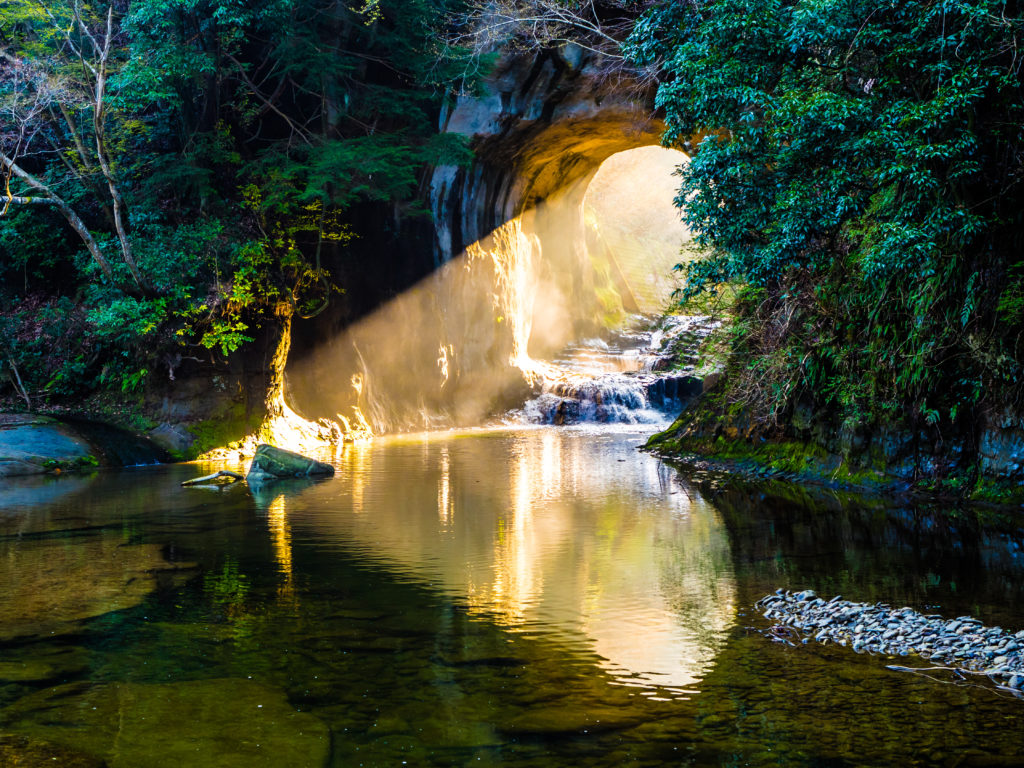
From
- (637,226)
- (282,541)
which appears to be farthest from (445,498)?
(637,226)

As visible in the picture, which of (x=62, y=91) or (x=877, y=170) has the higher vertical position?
(x=62, y=91)

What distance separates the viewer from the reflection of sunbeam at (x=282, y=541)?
8141 millimetres

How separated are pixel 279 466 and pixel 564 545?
798 cm

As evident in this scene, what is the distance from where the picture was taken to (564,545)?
9820 millimetres

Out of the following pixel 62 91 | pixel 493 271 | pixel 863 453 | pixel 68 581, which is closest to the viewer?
pixel 68 581

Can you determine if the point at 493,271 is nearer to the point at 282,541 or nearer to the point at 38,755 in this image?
the point at 282,541

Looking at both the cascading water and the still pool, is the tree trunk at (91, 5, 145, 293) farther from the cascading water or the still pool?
the cascading water

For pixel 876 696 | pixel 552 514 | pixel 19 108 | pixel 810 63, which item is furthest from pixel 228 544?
pixel 19 108

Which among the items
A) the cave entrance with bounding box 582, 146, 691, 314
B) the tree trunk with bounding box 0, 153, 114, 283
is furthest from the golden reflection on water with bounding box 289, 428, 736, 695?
the cave entrance with bounding box 582, 146, 691, 314

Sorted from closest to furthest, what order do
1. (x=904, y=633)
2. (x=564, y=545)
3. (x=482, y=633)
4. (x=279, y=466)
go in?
1. (x=904, y=633)
2. (x=482, y=633)
3. (x=564, y=545)
4. (x=279, y=466)

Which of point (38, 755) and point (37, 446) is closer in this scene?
point (38, 755)

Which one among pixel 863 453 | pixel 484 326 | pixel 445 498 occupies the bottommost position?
pixel 445 498

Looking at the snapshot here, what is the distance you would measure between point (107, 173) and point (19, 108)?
2181 mm

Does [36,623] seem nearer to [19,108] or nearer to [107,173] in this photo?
[107,173]
